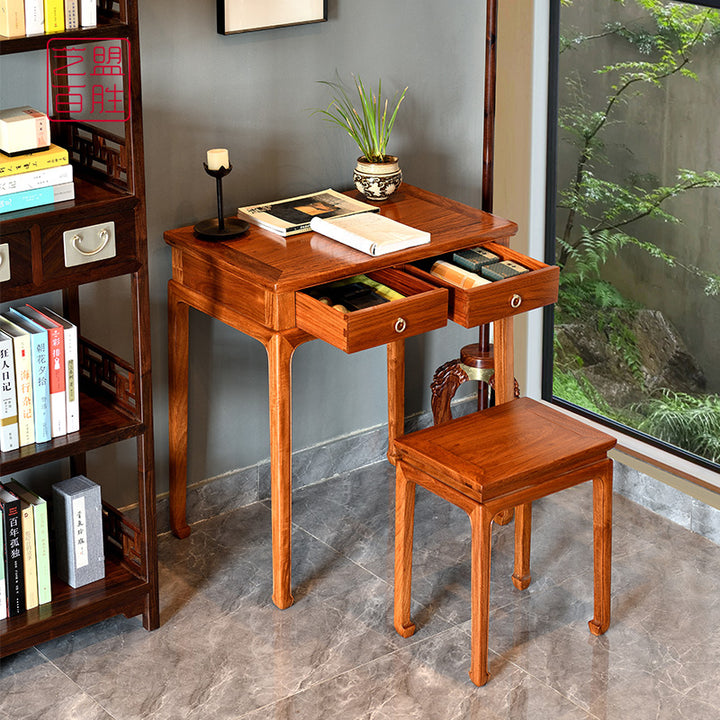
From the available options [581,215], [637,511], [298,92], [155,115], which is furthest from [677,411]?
[155,115]

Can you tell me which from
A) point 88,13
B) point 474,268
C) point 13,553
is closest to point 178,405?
point 13,553

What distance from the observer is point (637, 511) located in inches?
125

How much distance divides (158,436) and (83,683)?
0.68 metres

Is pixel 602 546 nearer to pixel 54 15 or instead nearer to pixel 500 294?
pixel 500 294

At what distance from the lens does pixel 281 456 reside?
8.58 ft

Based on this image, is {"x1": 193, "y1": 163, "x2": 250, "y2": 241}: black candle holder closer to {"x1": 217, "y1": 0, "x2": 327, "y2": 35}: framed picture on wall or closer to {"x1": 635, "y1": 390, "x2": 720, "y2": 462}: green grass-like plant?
{"x1": 217, "y1": 0, "x2": 327, "y2": 35}: framed picture on wall

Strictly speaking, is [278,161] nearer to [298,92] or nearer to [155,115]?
[298,92]

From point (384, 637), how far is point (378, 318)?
730 millimetres

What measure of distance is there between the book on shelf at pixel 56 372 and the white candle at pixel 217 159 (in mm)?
493

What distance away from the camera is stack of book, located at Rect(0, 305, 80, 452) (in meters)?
2.36

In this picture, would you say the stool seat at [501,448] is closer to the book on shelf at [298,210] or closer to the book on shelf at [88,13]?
Answer: the book on shelf at [298,210]

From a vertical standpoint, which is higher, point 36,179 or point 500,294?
point 36,179

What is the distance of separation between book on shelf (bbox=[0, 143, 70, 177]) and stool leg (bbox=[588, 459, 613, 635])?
4.16 feet

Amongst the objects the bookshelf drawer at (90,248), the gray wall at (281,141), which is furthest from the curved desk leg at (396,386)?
the bookshelf drawer at (90,248)
